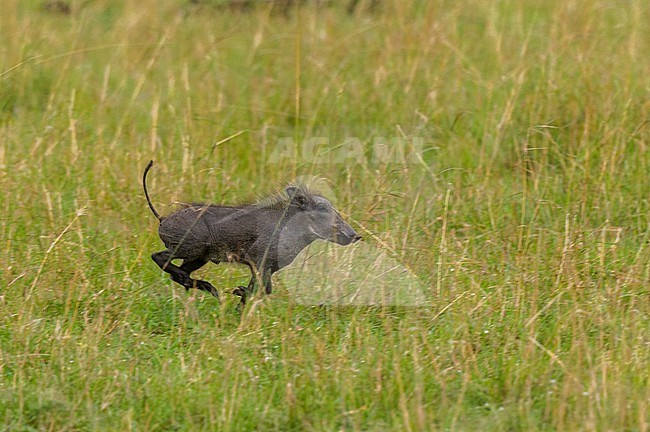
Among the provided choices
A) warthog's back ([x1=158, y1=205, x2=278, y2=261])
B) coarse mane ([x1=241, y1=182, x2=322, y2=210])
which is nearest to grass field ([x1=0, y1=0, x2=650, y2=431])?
warthog's back ([x1=158, y1=205, x2=278, y2=261])

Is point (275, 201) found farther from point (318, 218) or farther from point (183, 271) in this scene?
point (183, 271)

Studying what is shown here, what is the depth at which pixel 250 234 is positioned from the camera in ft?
14.8

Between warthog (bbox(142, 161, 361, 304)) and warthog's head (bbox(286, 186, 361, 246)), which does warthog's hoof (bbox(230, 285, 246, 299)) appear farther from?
warthog's head (bbox(286, 186, 361, 246))

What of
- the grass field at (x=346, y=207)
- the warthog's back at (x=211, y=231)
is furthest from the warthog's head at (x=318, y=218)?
the grass field at (x=346, y=207)

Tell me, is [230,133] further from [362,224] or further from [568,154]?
[568,154]

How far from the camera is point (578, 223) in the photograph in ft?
17.7

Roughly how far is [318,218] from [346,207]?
90cm

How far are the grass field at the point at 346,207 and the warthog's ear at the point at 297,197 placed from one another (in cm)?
42

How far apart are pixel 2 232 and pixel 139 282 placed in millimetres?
882

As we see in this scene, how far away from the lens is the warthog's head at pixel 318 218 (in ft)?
14.8

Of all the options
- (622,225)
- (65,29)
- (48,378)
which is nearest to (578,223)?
(622,225)

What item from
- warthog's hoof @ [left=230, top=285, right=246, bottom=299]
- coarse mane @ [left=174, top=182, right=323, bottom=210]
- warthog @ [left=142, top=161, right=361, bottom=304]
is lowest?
warthog's hoof @ [left=230, top=285, right=246, bottom=299]

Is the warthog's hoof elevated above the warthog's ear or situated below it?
below

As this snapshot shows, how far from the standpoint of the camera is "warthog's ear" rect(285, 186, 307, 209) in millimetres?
4531
